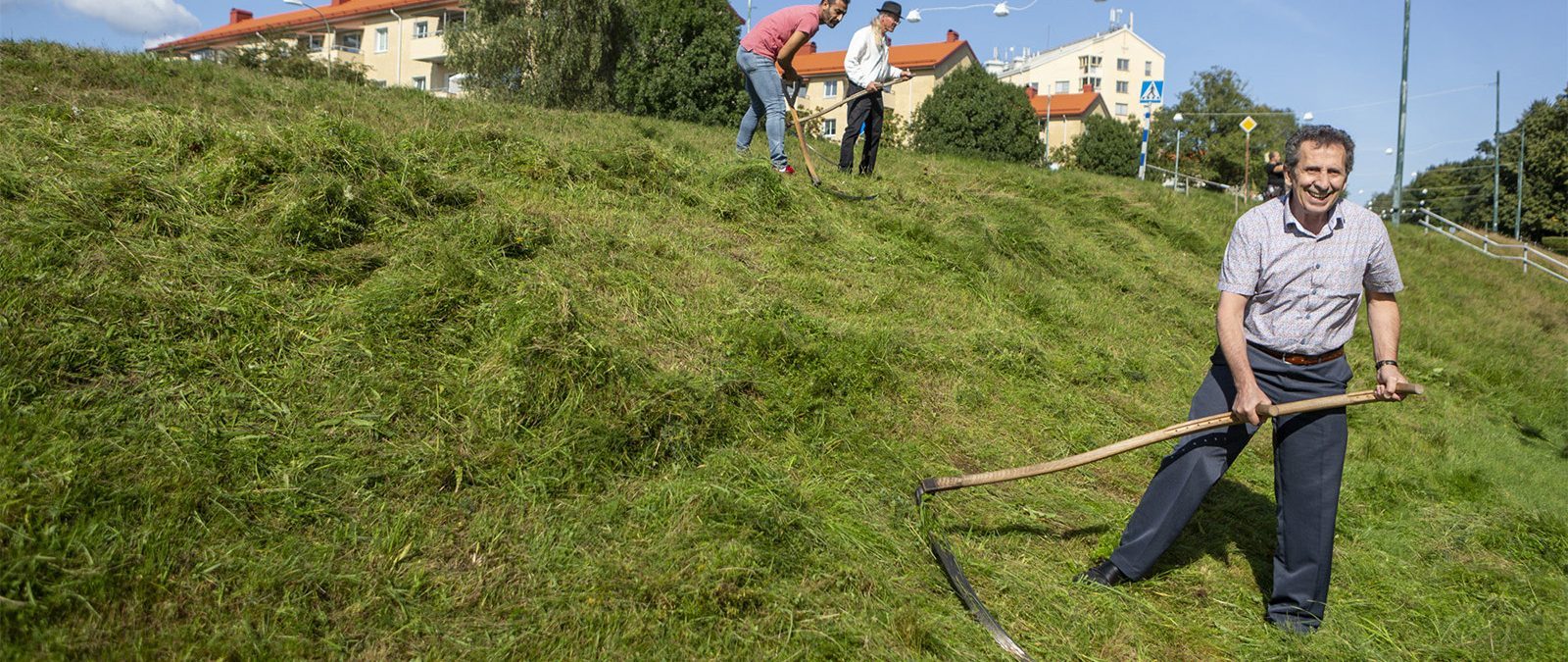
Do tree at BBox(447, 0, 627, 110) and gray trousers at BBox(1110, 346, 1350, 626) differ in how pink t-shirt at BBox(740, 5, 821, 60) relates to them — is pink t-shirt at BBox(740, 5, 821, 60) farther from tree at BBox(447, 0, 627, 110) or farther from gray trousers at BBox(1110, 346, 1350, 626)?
tree at BBox(447, 0, 627, 110)

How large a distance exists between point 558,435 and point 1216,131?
2717 inches

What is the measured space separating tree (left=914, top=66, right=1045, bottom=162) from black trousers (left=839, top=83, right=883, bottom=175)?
2452 centimetres

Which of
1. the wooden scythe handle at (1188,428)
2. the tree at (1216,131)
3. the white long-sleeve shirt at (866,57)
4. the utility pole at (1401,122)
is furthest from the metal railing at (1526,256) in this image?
the tree at (1216,131)

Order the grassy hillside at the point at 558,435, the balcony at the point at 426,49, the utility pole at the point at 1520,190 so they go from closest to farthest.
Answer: the grassy hillside at the point at 558,435, the utility pole at the point at 1520,190, the balcony at the point at 426,49

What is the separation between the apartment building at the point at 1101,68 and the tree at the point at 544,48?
52.8 meters

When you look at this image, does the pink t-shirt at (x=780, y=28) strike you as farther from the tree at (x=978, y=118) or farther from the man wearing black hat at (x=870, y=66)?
the tree at (x=978, y=118)

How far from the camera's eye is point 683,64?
1188 inches

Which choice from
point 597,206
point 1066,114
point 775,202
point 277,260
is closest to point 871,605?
point 277,260

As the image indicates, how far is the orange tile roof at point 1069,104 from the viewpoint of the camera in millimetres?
68750

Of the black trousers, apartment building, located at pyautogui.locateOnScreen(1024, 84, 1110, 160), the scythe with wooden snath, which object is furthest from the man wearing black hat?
apartment building, located at pyautogui.locateOnScreen(1024, 84, 1110, 160)

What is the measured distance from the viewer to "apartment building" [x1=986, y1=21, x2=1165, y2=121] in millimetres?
79000

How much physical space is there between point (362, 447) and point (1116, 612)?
2.89 meters

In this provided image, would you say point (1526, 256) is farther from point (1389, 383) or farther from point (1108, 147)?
point (1108, 147)

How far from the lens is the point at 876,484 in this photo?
4.36m
